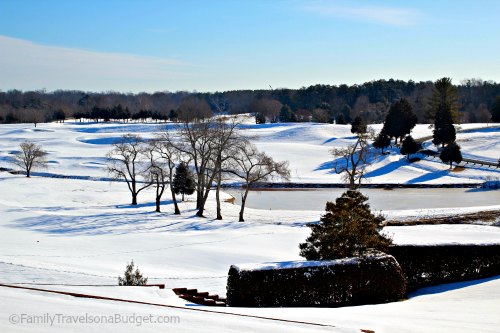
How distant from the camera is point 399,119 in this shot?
244ft

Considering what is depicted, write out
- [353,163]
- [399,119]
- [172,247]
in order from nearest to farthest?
[172,247], [353,163], [399,119]

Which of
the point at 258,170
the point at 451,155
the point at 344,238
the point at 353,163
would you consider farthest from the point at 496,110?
the point at 344,238

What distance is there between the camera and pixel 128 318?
1005 cm

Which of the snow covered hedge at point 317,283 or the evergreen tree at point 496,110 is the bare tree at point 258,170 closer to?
the snow covered hedge at point 317,283

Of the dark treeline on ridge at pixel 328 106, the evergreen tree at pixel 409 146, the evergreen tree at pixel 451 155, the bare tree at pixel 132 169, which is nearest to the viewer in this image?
the bare tree at pixel 132 169

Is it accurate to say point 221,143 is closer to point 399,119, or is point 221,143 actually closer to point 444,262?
point 444,262

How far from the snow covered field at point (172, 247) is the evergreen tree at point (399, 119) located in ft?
13.2

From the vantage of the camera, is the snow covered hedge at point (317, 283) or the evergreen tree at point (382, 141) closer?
the snow covered hedge at point (317, 283)

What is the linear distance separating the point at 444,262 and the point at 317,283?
6.22 meters

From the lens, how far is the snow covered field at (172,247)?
11.0 metres

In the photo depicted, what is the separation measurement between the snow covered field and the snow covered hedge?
2.65 ft

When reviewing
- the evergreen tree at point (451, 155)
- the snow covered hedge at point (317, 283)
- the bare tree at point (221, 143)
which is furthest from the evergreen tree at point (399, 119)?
the snow covered hedge at point (317, 283)

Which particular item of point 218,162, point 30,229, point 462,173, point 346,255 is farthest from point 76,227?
point 462,173

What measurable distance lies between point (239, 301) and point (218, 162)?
25.9 m
